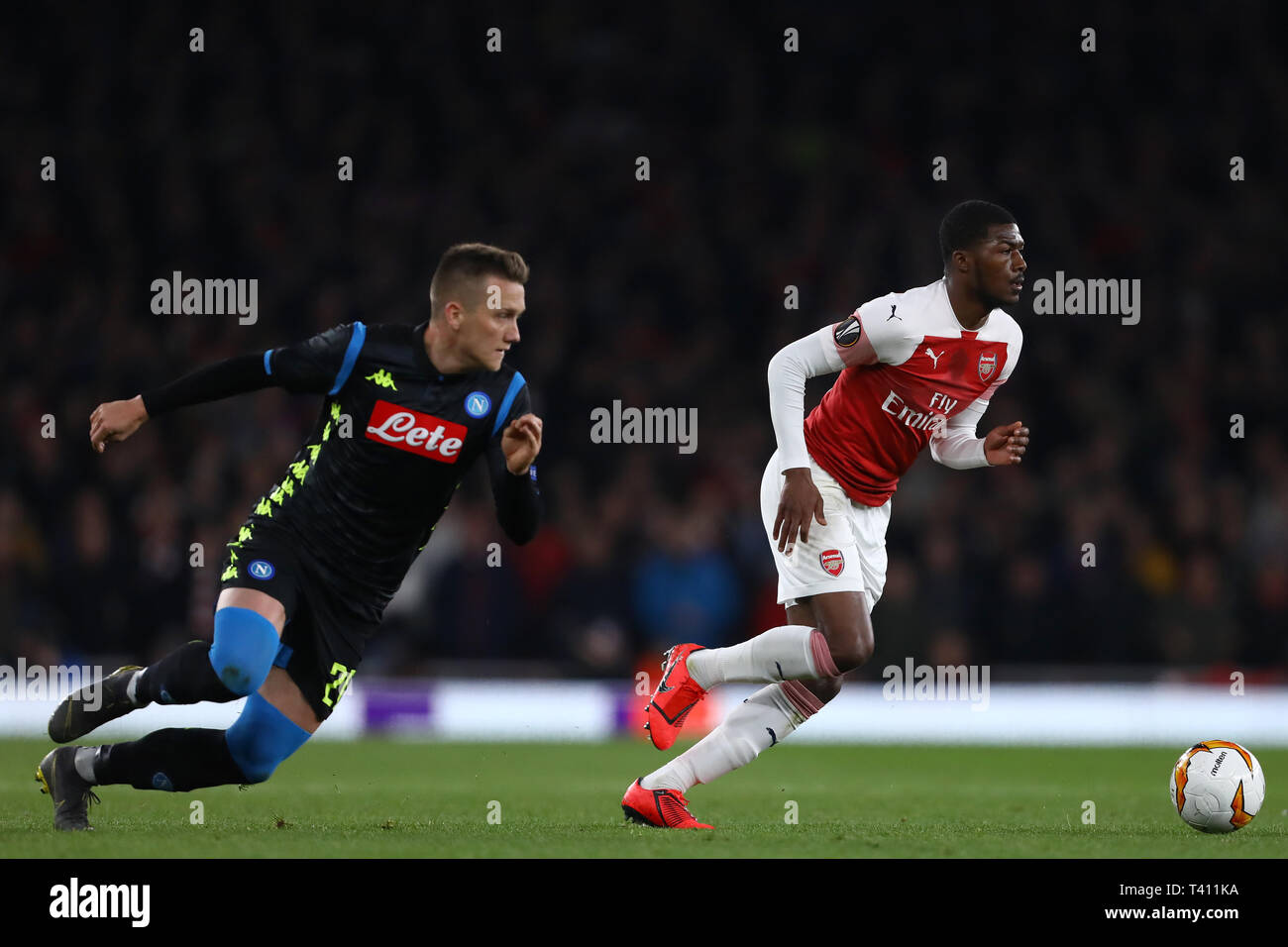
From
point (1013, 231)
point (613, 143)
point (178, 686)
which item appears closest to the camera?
point (178, 686)

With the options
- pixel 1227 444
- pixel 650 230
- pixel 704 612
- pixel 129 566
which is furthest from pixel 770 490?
pixel 650 230

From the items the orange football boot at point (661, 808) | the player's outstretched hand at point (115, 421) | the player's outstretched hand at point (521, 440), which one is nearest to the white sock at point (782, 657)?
the orange football boot at point (661, 808)

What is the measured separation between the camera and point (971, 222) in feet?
21.1

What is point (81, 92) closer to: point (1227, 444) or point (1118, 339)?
point (1118, 339)

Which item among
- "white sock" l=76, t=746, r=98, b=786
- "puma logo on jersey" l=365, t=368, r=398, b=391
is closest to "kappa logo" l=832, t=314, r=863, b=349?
"puma logo on jersey" l=365, t=368, r=398, b=391

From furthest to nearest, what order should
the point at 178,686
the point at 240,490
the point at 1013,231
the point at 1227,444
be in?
the point at 1227,444, the point at 240,490, the point at 1013,231, the point at 178,686

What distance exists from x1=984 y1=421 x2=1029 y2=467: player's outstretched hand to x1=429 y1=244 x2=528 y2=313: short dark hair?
199 cm

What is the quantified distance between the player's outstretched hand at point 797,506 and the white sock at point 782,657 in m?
0.33

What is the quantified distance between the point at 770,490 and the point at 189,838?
2.52 m

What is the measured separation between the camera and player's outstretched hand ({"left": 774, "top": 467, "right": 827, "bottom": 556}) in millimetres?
6121

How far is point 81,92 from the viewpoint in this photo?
1736cm

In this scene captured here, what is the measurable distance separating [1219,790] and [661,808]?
2.04 m

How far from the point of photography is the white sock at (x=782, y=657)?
20.1ft

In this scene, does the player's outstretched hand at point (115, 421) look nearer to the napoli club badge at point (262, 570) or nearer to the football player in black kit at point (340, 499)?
the football player in black kit at point (340, 499)
